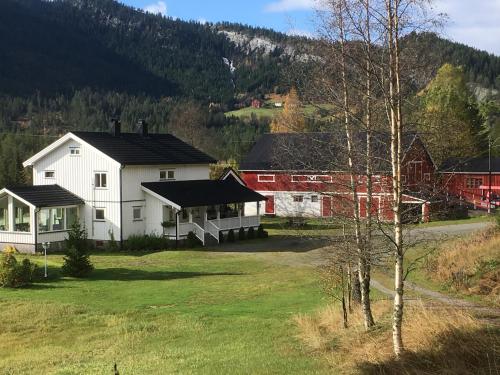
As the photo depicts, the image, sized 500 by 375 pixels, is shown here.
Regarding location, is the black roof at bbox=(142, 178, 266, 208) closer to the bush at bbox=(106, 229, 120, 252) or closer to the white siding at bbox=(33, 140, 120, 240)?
the white siding at bbox=(33, 140, 120, 240)

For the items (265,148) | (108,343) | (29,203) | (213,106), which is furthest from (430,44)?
(213,106)

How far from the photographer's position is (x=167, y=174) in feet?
135

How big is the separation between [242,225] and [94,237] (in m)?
9.24

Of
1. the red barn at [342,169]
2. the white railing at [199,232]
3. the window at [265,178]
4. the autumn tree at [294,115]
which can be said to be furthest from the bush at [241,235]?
the autumn tree at [294,115]

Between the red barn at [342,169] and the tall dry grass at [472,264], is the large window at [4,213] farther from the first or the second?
the red barn at [342,169]

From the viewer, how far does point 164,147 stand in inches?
1705

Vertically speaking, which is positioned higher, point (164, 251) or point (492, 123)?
point (492, 123)

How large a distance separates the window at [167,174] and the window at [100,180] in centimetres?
399

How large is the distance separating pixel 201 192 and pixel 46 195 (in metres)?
9.31

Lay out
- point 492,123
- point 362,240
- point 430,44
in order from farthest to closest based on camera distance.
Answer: point 492,123
point 362,240
point 430,44

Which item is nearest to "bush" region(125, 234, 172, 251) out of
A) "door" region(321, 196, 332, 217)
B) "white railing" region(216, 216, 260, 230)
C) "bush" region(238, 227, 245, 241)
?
"white railing" region(216, 216, 260, 230)

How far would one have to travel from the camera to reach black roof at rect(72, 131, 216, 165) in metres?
38.3

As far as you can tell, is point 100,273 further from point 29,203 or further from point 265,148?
point 265,148

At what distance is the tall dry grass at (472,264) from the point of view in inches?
667
